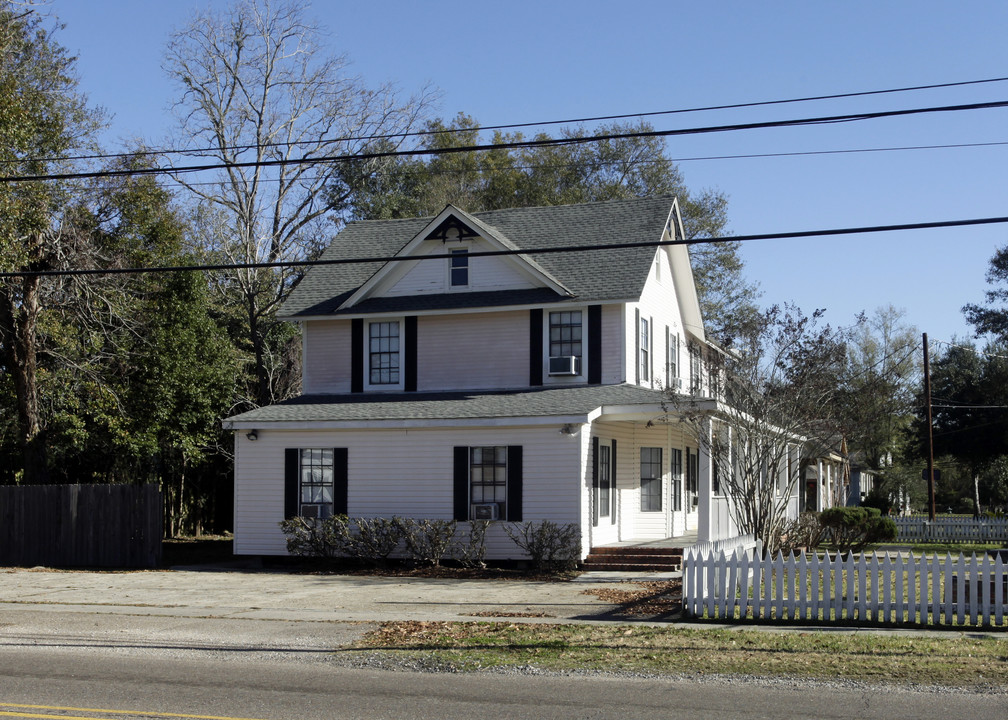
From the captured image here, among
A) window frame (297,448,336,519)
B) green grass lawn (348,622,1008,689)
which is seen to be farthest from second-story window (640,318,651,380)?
green grass lawn (348,622,1008,689)

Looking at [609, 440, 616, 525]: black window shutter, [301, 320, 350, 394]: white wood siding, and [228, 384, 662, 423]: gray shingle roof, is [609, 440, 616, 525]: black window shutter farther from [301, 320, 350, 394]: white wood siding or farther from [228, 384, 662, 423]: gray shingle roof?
[301, 320, 350, 394]: white wood siding

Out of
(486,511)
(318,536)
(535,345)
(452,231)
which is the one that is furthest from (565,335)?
(318,536)

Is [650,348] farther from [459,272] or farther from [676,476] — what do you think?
[459,272]

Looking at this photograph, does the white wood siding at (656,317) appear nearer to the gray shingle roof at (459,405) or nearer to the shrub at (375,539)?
the gray shingle roof at (459,405)

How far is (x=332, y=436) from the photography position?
2380cm

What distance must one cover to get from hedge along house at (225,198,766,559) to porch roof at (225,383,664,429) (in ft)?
0.20

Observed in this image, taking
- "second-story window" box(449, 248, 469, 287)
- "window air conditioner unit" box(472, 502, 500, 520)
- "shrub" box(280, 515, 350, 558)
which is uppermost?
"second-story window" box(449, 248, 469, 287)

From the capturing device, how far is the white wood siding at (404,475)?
72.4 ft

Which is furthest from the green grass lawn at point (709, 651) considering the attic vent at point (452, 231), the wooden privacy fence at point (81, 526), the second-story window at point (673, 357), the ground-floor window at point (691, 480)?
the ground-floor window at point (691, 480)

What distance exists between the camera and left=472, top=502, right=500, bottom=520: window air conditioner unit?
22438 mm

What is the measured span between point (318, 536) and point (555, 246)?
9.66 m

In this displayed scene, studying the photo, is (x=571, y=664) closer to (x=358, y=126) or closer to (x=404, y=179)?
(x=358, y=126)

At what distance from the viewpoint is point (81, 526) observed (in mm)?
24734

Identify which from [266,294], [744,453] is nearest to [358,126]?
[266,294]
